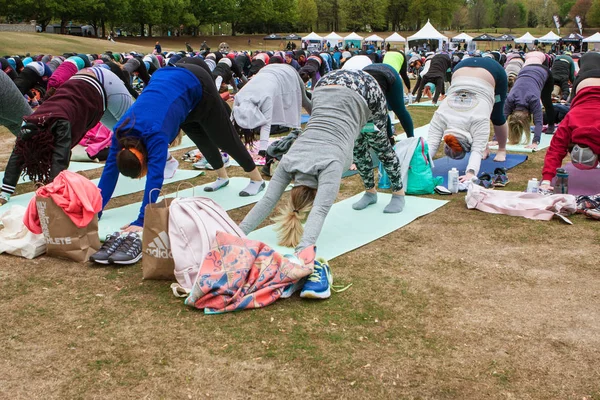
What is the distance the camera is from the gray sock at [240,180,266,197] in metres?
6.00

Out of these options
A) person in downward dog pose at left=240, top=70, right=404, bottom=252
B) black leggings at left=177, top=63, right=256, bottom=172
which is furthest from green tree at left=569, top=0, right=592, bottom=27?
person in downward dog pose at left=240, top=70, right=404, bottom=252

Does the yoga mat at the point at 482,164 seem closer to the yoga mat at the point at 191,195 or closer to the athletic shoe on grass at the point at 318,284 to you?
the yoga mat at the point at 191,195

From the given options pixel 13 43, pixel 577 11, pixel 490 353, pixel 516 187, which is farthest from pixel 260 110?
pixel 577 11

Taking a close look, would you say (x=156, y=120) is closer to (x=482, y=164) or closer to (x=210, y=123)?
(x=210, y=123)

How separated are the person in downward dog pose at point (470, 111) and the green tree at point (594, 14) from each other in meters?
78.7

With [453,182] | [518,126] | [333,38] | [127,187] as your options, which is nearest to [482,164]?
[518,126]

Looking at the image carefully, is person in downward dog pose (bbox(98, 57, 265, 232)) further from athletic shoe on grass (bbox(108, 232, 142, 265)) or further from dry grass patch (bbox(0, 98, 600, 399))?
dry grass patch (bbox(0, 98, 600, 399))

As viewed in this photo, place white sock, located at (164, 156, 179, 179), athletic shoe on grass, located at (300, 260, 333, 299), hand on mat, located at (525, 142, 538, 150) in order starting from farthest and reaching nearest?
hand on mat, located at (525, 142, 538, 150), white sock, located at (164, 156, 179, 179), athletic shoe on grass, located at (300, 260, 333, 299)

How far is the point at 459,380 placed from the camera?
2.68 metres

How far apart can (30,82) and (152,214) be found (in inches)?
296

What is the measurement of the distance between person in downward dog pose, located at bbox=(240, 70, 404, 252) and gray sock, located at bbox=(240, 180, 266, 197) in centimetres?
174

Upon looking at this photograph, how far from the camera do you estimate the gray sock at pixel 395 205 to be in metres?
5.31

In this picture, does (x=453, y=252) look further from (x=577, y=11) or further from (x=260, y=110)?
(x=577, y=11)

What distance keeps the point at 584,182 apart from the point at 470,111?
1316 millimetres
